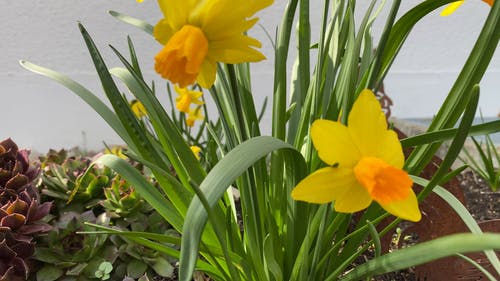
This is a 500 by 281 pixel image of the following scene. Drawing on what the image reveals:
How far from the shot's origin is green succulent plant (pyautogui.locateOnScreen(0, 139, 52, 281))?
71 cm

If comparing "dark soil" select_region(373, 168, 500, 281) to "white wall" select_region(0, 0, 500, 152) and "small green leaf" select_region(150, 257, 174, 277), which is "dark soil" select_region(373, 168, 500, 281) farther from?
"white wall" select_region(0, 0, 500, 152)

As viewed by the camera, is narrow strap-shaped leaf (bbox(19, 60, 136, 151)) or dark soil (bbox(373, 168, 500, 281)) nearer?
narrow strap-shaped leaf (bbox(19, 60, 136, 151))

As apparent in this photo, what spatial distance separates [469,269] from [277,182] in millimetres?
306

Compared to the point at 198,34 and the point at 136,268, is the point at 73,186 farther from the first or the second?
the point at 198,34

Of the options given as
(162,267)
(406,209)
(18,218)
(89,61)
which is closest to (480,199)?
(162,267)

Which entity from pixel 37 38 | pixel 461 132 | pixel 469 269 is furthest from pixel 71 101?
pixel 461 132

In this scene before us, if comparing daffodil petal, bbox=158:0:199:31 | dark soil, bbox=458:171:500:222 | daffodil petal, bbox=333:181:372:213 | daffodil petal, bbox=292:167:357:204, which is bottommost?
dark soil, bbox=458:171:500:222

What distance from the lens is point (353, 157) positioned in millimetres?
364

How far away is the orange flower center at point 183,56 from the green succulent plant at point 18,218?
504 mm

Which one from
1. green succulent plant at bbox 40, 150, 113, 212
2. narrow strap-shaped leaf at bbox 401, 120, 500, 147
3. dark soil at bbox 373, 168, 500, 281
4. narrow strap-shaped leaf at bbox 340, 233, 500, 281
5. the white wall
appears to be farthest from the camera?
the white wall

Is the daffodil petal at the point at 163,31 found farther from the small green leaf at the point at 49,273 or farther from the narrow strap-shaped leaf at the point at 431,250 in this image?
the small green leaf at the point at 49,273

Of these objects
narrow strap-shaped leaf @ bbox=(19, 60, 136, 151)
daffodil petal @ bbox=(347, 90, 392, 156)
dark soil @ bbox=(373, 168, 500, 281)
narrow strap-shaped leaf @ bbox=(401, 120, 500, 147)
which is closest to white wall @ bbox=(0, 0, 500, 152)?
dark soil @ bbox=(373, 168, 500, 281)

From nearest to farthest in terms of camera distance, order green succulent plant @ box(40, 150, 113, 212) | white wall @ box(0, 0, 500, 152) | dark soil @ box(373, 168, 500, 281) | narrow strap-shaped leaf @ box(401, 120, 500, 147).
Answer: narrow strap-shaped leaf @ box(401, 120, 500, 147) < green succulent plant @ box(40, 150, 113, 212) < dark soil @ box(373, 168, 500, 281) < white wall @ box(0, 0, 500, 152)

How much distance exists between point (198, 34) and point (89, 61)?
1.73 m
